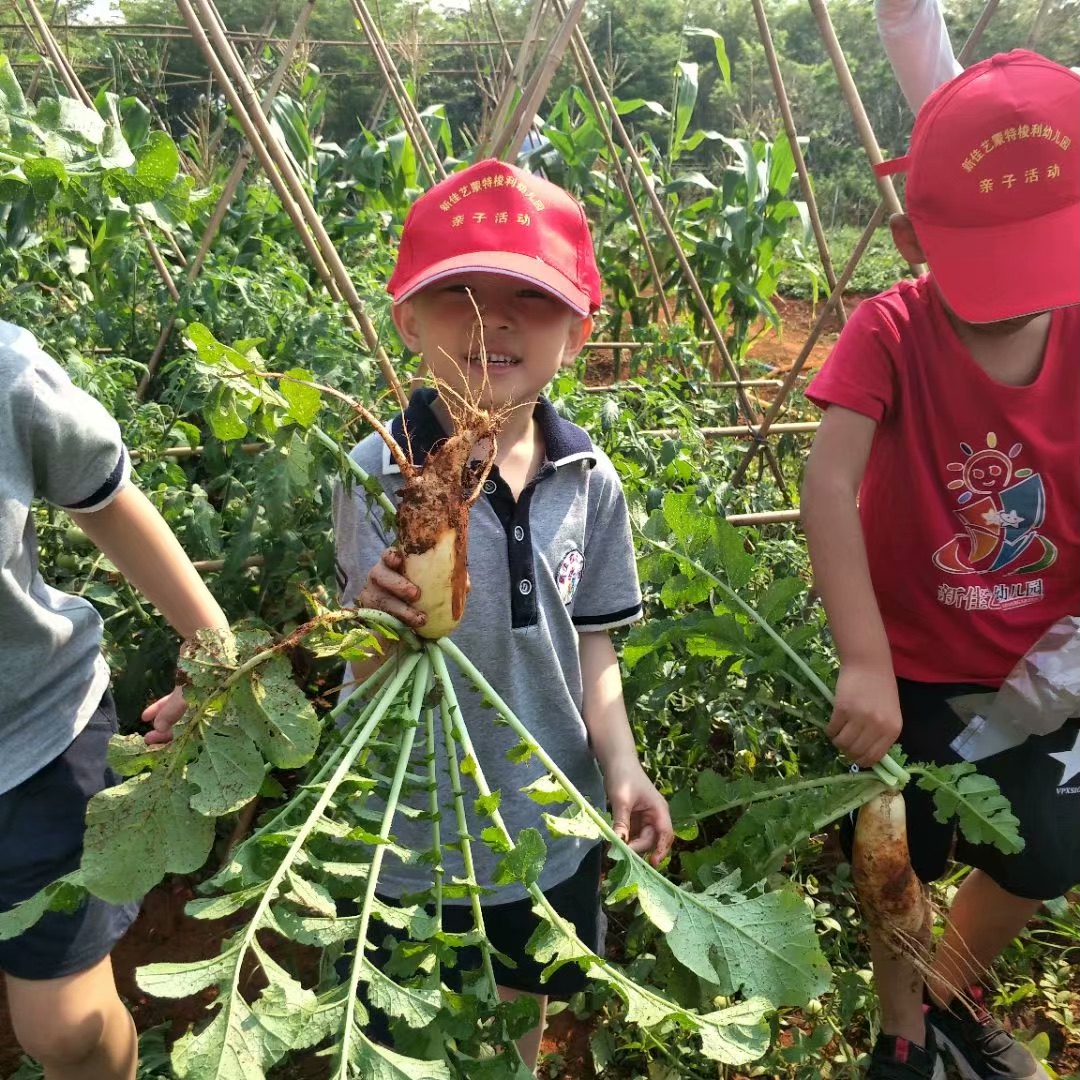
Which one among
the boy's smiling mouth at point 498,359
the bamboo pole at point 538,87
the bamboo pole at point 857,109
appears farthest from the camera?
the bamboo pole at point 857,109

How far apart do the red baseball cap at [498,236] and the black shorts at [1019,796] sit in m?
0.92

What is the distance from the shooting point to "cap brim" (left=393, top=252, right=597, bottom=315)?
1.32 meters

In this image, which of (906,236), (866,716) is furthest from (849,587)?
(906,236)

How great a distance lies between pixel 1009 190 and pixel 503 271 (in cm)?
79

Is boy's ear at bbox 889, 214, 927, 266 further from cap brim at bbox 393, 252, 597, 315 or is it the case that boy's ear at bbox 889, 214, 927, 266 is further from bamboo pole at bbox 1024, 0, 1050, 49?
bamboo pole at bbox 1024, 0, 1050, 49

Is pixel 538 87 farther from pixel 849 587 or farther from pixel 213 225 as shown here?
pixel 213 225

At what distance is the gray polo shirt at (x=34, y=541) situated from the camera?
1276mm

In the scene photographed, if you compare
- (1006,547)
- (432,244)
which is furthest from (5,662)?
(1006,547)

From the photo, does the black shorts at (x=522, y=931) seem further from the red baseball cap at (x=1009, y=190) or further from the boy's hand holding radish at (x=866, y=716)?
the red baseball cap at (x=1009, y=190)

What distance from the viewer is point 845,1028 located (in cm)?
191

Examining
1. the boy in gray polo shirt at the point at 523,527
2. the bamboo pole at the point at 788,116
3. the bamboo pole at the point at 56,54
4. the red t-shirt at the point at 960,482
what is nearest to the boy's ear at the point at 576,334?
the boy in gray polo shirt at the point at 523,527

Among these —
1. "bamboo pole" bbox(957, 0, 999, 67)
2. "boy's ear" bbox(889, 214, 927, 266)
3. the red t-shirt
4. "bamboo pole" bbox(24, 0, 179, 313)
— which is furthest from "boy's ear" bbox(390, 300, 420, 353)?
"bamboo pole" bbox(24, 0, 179, 313)

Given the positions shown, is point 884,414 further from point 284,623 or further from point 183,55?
point 183,55

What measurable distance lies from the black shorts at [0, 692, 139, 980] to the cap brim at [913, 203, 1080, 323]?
1480mm
